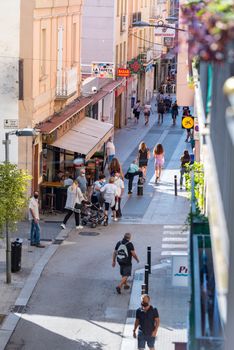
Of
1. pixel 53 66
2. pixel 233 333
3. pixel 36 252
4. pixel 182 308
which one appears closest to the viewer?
pixel 233 333

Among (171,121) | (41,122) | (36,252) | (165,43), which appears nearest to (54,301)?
(36,252)

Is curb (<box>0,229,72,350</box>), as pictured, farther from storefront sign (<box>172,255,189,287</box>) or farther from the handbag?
storefront sign (<box>172,255,189,287</box>)

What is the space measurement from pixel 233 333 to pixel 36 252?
19077 millimetres

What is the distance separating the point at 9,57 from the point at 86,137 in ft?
20.6

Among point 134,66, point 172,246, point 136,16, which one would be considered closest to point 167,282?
point 172,246

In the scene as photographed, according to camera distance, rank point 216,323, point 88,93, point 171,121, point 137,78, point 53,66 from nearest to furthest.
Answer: point 216,323, point 53,66, point 88,93, point 171,121, point 137,78

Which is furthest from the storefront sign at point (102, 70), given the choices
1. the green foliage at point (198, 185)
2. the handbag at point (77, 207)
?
the green foliage at point (198, 185)

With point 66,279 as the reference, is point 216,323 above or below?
above

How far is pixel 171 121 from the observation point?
57281 millimetres

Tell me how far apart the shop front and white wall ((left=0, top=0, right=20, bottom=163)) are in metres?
1.35

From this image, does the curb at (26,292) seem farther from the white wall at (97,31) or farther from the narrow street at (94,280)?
the white wall at (97,31)

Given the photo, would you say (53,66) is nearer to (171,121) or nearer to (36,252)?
(36,252)

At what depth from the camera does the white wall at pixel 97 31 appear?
48000 millimetres

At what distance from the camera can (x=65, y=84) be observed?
111 feet
